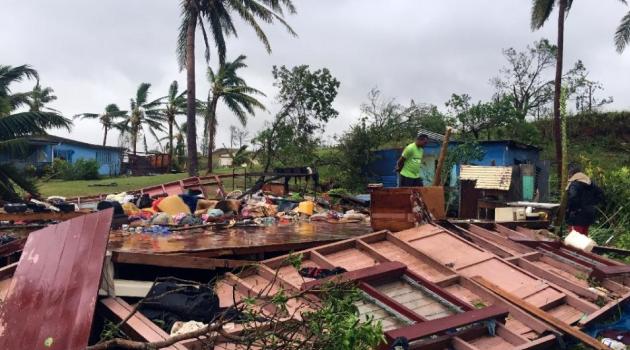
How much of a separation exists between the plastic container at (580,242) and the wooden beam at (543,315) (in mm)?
2505

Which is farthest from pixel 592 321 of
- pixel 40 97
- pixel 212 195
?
pixel 40 97

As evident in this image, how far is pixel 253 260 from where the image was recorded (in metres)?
6.38

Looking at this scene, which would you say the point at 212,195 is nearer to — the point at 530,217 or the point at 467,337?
the point at 530,217

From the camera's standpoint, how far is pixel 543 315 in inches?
213

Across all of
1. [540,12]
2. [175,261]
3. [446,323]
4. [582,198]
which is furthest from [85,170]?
[446,323]

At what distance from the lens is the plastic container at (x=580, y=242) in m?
7.93

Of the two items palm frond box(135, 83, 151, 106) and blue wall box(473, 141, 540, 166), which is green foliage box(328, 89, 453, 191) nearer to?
blue wall box(473, 141, 540, 166)

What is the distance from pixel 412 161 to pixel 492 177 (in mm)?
4694

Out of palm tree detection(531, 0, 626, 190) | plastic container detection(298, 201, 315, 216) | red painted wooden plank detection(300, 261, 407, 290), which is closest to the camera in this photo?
red painted wooden plank detection(300, 261, 407, 290)

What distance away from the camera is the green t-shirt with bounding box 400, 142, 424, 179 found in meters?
9.55

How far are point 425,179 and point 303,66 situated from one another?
259 inches

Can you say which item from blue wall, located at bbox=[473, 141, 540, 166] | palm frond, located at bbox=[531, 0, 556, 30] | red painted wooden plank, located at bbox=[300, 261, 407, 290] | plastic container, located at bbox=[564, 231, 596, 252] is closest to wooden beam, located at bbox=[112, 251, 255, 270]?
red painted wooden plank, located at bbox=[300, 261, 407, 290]

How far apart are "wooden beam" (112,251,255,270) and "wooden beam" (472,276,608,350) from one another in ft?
8.30

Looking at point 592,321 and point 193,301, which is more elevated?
point 193,301
